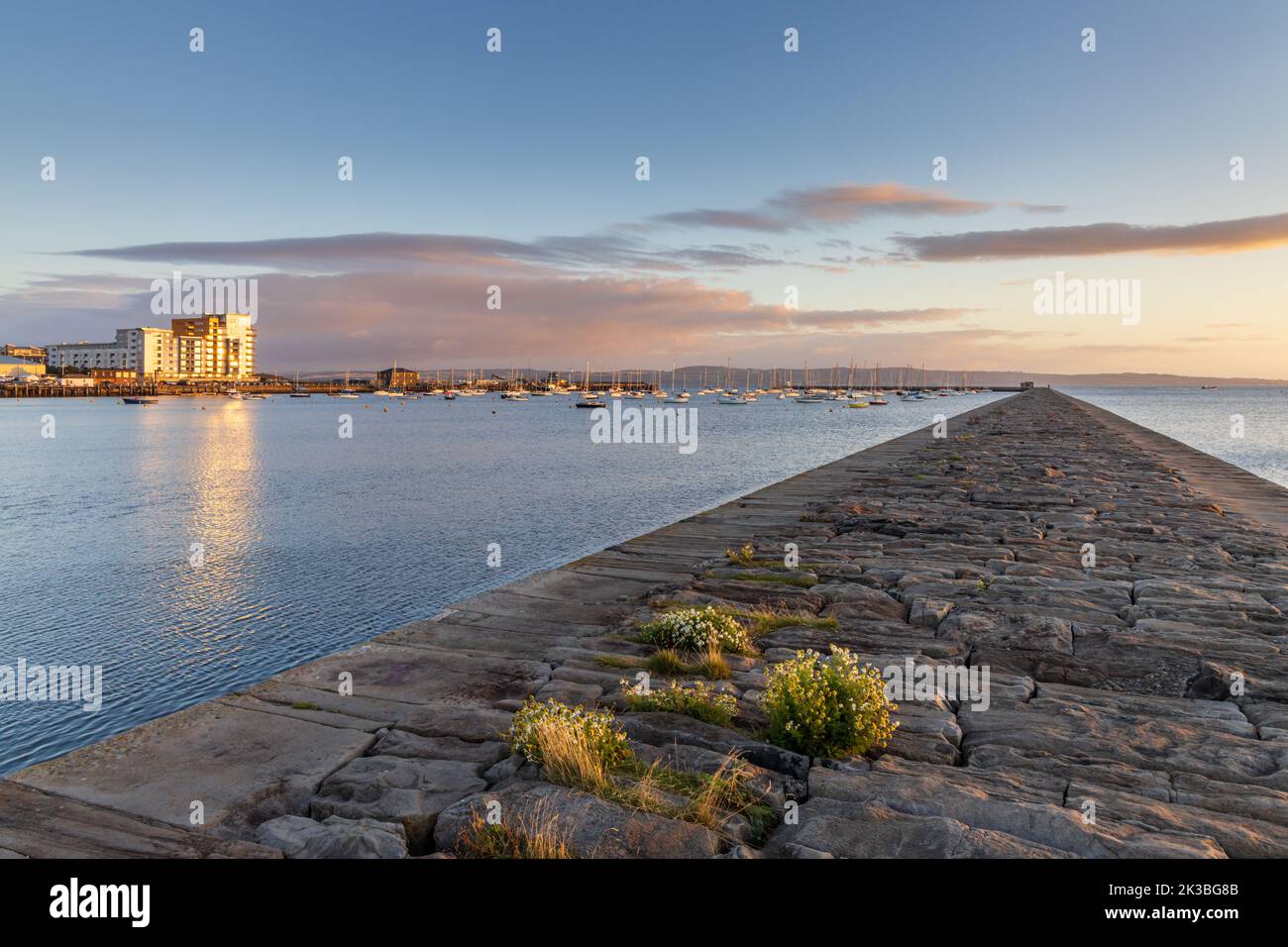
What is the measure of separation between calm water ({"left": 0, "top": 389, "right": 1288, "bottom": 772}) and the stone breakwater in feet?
20.1

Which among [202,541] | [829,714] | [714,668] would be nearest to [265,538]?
[202,541]

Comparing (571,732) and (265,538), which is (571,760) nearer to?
(571,732)

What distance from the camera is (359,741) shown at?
7148 mm

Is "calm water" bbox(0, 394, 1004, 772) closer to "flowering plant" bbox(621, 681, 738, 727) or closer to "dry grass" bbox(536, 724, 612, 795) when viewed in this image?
"flowering plant" bbox(621, 681, 738, 727)

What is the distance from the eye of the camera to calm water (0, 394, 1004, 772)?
609 inches

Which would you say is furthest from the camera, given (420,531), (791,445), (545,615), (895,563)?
(791,445)

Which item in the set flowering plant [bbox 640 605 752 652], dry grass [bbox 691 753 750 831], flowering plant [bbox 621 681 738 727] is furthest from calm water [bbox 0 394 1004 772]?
dry grass [bbox 691 753 750 831]

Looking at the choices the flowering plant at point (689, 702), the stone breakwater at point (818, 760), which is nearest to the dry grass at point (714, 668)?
the stone breakwater at point (818, 760)

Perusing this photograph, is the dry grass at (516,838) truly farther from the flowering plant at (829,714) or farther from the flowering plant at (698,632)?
the flowering plant at (698,632)

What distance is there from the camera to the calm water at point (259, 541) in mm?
15469

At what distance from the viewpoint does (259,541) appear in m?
28.2
